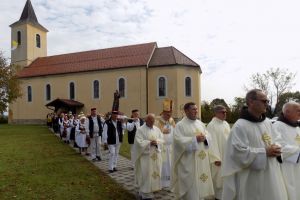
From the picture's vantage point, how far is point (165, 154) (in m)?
8.54

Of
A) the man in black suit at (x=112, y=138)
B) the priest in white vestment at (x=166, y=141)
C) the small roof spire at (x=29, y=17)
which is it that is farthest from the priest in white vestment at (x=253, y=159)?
the small roof spire at (x=29, y=17)

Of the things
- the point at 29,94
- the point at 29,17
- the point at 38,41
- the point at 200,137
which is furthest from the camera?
the point at 38,41

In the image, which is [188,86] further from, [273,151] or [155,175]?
[273,151]

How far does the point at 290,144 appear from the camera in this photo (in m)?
5.30

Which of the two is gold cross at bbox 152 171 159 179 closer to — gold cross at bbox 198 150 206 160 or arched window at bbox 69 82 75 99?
gold cross at bbox 198 150 206 160

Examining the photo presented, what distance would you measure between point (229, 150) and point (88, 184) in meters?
5.52

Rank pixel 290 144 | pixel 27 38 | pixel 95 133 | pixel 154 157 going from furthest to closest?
pixel 27 38
pixel 95 133
pixel 154 157
pixel 290 144

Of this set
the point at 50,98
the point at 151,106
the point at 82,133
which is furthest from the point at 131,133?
the point at 50,98

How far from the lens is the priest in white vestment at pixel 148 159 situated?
293 inches

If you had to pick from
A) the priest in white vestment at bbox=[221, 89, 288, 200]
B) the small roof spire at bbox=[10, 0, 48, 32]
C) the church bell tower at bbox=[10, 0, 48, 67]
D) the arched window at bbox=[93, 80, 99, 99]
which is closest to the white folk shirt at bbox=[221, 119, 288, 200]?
the priest in white vestment at bbox=[221, 89, 288, 200]

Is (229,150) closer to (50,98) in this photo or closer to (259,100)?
(259,100)

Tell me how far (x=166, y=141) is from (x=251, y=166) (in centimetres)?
451

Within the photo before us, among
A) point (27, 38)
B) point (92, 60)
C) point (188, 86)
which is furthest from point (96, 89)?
Result: point (27, 38)

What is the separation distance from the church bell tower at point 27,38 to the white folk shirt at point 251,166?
50.2 m
